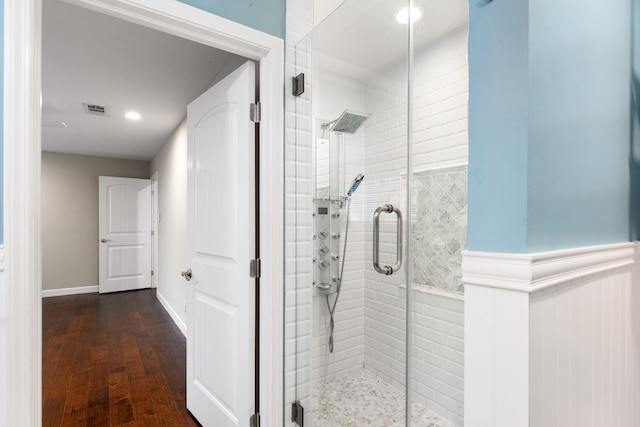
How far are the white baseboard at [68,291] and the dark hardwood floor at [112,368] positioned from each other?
0.93 metres

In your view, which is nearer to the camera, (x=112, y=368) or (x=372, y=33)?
(x=372, y=33)

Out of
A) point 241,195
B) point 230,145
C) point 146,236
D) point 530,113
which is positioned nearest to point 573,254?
point 530,113

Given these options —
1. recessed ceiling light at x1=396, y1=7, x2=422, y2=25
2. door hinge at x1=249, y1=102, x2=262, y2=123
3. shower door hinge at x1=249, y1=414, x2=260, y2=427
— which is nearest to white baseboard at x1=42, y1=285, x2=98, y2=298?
shower door hinge at x1=249, y1=414, x2=260, y2=427

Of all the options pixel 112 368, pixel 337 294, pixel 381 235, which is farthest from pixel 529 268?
pixel 112 368

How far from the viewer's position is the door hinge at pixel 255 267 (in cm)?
168

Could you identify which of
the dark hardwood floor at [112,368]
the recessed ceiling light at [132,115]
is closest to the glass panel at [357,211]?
the dark hardwood floor at [112,368]

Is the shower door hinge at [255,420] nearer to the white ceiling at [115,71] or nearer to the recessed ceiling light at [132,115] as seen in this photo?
the white ceiling at [115,71]

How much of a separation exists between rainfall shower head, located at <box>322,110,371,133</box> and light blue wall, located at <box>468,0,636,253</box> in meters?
0.95

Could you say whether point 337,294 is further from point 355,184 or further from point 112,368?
point 112,368

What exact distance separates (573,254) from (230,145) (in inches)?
61.4

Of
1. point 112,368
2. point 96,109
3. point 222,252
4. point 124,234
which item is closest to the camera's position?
point 222,252

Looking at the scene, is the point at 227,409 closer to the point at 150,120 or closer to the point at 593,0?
the point at 593,0

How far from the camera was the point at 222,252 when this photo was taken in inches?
73.5

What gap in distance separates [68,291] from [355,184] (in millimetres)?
5899
